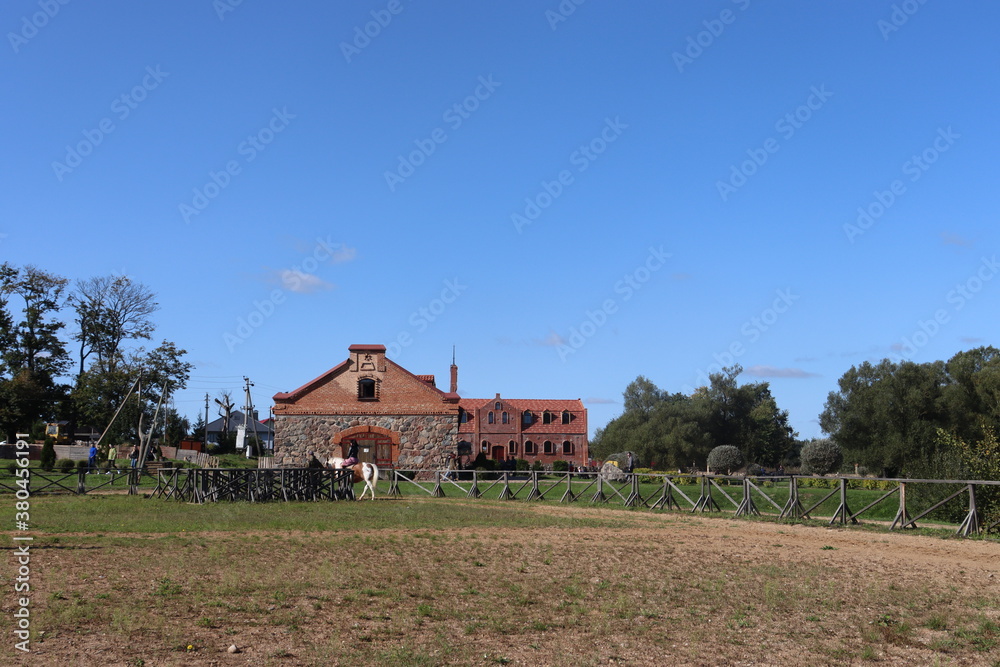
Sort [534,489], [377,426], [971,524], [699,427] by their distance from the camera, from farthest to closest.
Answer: [699,427]
[377,426]
[534,489]
[971,524]

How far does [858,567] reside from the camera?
12.7 meters

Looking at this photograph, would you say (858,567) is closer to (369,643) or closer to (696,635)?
(696,635)

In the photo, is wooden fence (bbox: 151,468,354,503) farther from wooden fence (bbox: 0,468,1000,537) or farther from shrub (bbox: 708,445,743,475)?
shrub (bbox: 708,445,743,475)

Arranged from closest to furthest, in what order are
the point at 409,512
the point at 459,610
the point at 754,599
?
the point at 459,610
the point at 754,599
the point at 409,512

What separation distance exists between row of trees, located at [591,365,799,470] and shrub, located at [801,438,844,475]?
56.6 feet

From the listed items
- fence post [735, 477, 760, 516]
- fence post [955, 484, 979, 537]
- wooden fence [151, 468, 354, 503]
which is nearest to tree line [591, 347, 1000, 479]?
fence post [735, 477, 760, 516]

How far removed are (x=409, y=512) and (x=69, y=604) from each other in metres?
Answer: 13.5

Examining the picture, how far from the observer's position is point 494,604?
9.30 metres

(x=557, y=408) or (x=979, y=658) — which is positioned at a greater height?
(x=557, y=408)

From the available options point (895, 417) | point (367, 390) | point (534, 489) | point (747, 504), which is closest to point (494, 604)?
point (747, 504)

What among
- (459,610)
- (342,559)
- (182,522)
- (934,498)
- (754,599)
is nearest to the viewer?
(459,610)

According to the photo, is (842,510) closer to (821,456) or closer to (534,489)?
(534,489)

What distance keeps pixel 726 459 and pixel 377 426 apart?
2691 centimetres

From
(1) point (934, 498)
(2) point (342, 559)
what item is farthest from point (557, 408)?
(2) point (342, 559)
